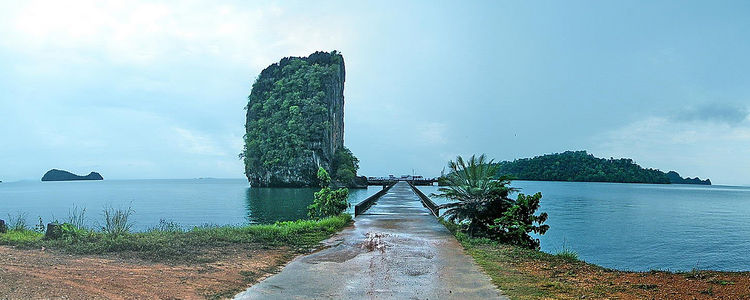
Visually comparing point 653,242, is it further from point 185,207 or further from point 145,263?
point 185,207

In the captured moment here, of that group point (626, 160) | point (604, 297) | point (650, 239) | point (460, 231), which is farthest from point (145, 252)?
point (626, 160)

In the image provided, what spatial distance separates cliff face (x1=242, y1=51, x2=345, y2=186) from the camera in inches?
3118

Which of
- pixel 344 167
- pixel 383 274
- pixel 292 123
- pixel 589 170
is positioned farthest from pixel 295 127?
pixel 589 170

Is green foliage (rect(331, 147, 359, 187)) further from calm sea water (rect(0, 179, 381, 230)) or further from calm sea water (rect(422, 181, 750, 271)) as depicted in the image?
calm sea water (rect(422, 181, 750, 271))

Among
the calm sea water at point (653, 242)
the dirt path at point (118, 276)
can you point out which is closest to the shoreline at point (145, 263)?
the dirt path at point (118, 276)

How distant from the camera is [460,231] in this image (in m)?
14.4

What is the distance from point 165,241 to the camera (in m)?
9.82

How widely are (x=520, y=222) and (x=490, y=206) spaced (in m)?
0.96

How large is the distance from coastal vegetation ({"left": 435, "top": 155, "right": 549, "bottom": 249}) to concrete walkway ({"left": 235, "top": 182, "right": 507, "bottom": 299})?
1.06 metres

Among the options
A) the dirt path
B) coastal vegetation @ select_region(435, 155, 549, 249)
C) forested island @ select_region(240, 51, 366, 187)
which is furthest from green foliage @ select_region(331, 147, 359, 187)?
the dirt path

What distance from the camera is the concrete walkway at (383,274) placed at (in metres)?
6.66

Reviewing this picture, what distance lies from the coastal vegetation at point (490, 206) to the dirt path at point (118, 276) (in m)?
6.19

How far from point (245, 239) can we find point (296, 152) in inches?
2706

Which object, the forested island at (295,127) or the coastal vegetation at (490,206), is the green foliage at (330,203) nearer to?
the coastal vegetation at (490,206)
